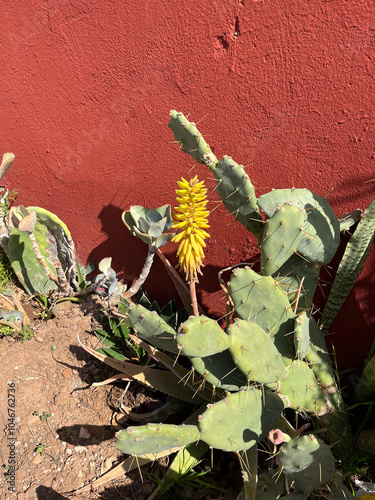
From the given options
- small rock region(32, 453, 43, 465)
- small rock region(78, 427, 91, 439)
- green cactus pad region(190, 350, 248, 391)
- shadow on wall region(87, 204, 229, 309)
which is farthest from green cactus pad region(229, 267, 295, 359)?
small rock region(32, 453, 43, 465)

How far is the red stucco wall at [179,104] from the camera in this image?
159cm

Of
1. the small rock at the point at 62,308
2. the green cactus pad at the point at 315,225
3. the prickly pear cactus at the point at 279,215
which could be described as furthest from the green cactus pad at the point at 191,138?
the small rock at the point at 62,308

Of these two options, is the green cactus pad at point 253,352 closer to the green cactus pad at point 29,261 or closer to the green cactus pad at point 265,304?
the green cactus pad at point 265,304

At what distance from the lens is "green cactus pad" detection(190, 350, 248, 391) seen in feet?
4.89

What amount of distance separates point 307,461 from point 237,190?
1003 mm

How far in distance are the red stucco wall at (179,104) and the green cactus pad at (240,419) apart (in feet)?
2.48

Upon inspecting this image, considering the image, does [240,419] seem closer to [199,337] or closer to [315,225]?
[199,337]

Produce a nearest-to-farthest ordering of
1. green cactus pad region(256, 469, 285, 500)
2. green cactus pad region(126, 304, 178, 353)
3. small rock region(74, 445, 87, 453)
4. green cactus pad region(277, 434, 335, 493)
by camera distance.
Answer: green cactus pad region(277, 434, 335, 493)
green cactus pad region(256, 469, 285, 500)
green cactus pad region(126, 304, 178, 353)
small rock region(74, 445, 87, 453)

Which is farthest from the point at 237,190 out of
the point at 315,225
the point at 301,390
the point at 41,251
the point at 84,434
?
the point at 41,251

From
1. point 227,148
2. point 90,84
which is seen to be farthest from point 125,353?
point 90,84

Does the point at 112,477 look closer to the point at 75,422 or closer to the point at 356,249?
the point at 75,422

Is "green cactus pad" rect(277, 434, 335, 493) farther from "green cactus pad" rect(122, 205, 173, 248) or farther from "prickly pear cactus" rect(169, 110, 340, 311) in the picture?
"green cactus pad" rect(122, 205, 173, 248)

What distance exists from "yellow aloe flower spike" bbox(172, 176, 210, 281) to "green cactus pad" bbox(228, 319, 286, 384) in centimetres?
45

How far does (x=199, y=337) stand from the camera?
124 cm
